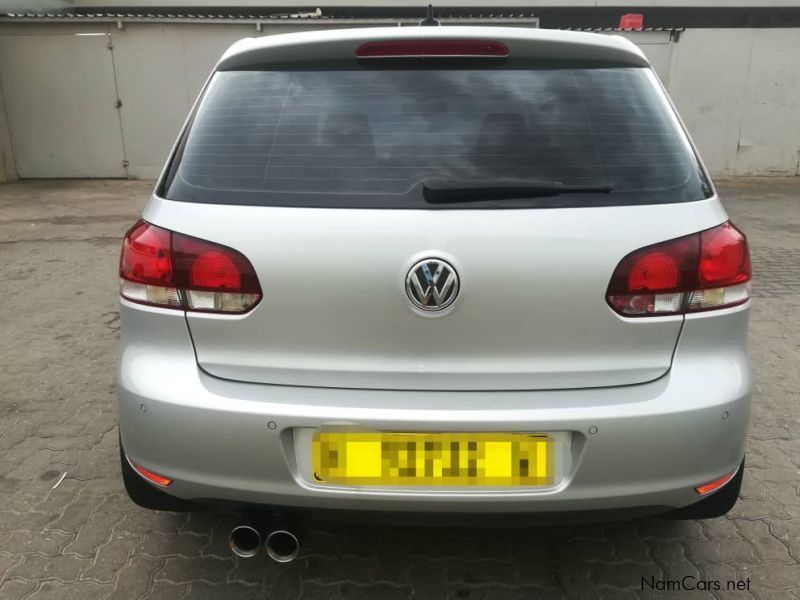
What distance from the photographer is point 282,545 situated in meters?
1.96

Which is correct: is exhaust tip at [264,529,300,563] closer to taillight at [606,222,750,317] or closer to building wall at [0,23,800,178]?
taillight at [606,222,750,317]

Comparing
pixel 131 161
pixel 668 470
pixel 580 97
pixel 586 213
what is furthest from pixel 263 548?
pixel 131 161

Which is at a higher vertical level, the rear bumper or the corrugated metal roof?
the corrugated metal roof

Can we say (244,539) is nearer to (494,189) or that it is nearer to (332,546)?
(332,546)

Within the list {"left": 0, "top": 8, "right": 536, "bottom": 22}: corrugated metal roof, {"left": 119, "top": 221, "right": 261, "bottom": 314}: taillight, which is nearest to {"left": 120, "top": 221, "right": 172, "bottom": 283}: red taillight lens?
{"left": 119, "top": 221, "right": 261, "bottom": 314}: taillight

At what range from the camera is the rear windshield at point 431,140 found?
1808 millimetres

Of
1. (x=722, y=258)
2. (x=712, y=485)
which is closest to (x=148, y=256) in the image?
(x=722, y=258)

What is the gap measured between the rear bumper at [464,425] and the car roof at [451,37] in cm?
80

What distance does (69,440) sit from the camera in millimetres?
3170

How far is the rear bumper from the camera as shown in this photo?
1.69m

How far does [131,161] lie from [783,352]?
431 inches

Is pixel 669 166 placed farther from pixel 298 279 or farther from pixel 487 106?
pixel 298 279

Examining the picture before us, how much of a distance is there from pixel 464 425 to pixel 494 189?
1.97ft

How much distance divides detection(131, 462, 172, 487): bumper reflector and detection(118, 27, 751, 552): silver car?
2cm
